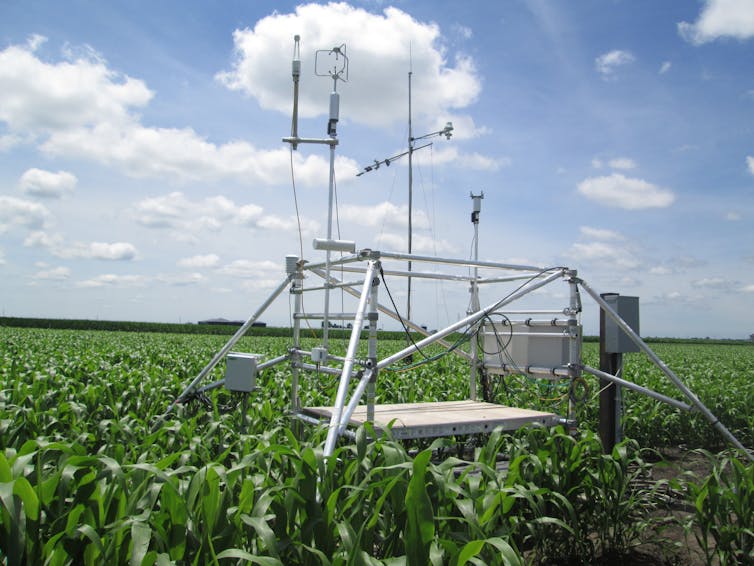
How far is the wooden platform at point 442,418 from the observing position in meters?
4.99

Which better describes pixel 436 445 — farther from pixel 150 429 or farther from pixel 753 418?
pixel 753 418

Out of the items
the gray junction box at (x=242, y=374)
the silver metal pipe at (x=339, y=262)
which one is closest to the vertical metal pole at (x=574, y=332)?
the silver metal pipe at (x=339, y=262)

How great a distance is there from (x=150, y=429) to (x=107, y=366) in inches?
183

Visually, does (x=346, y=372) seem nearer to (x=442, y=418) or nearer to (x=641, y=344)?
(x=442, y=418)

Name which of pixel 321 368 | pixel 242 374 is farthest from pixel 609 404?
pixel 242 374

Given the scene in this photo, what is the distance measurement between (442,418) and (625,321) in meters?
2.40

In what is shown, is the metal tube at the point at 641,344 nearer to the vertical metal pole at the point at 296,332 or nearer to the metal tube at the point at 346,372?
the metal tube at the point at 346,372

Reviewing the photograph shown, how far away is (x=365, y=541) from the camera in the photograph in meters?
2.77

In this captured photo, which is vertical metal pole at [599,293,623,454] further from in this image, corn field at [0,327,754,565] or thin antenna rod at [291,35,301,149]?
thin antenna rod at [291,35,301,149]

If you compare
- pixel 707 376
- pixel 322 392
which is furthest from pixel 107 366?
pixel 707 376

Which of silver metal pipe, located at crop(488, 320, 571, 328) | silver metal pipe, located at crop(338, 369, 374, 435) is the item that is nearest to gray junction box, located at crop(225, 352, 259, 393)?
silver metal pipe, located at crop(338, 369, 374, 435)

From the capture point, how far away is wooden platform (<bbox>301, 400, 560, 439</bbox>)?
499cm

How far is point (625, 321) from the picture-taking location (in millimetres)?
6242

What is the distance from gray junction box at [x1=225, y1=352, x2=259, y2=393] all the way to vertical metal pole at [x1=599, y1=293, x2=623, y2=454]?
367cm
